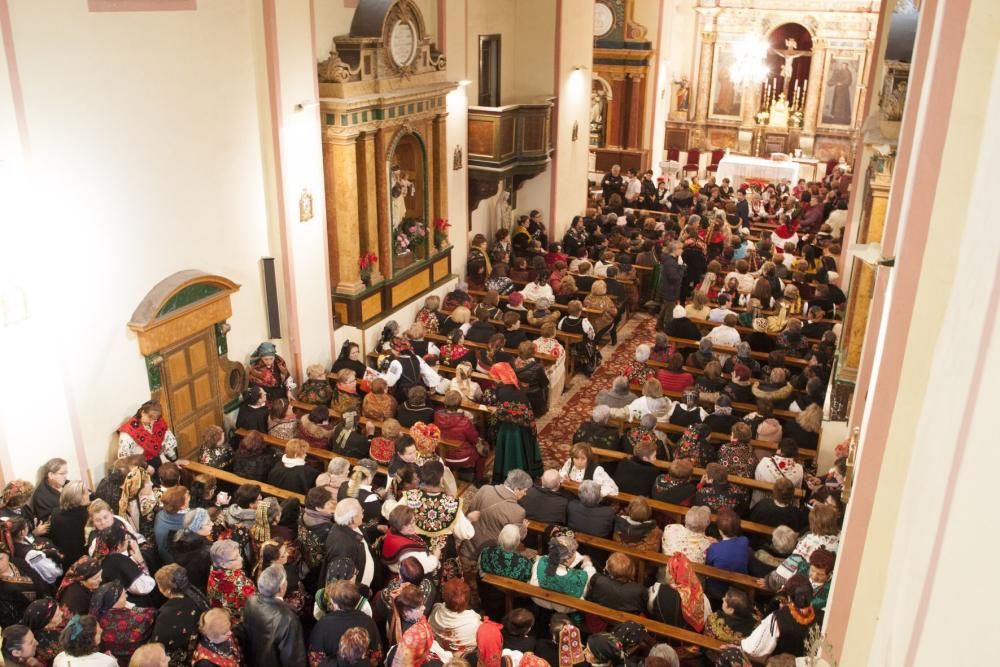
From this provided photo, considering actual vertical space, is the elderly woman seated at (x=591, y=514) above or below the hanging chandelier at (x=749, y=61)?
below

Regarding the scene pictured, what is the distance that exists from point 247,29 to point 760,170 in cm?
1624

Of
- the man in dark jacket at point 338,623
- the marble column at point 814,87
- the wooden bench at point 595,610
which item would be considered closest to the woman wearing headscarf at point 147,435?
the man in dark jacket at point 338,623

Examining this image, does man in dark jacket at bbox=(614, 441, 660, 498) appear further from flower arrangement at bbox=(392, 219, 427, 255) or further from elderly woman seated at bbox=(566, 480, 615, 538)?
flower arrangement at bbox=(392, 219, 427, 255)

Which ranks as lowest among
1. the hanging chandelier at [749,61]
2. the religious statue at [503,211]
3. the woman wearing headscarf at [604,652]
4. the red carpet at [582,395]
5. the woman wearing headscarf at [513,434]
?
the red carpet at [582,395]

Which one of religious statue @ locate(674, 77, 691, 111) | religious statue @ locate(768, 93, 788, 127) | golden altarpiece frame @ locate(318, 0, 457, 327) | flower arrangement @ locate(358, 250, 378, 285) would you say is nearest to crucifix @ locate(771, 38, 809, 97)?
religious statue @ locate(768, 93, 788, 127)

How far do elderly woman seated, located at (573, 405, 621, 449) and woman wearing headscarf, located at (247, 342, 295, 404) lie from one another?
133 inches

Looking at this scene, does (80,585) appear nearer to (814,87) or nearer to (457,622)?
(457,622)

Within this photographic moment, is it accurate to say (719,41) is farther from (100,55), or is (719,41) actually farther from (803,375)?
(100,55)

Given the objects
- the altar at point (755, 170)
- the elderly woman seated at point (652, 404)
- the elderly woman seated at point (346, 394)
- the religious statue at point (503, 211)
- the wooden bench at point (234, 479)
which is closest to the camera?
the wooden bench at point (234, 479)

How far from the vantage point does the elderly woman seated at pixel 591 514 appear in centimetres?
760

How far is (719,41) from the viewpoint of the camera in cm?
2420

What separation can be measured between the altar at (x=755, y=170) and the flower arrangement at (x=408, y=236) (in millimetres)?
12051

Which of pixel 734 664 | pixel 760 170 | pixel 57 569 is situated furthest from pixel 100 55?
pixel 760 170

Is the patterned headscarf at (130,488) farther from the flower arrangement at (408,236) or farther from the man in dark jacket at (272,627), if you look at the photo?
the flower arrangement at (408,236)
